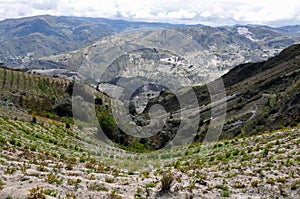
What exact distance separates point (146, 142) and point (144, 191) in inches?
1556

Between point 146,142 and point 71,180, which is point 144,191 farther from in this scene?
point 146,142

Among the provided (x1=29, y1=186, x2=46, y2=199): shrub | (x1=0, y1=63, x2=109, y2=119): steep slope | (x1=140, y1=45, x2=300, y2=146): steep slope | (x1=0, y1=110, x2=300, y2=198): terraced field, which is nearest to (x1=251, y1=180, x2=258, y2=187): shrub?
(x1=0, y1=110, x2=300, y2=198): terraced field

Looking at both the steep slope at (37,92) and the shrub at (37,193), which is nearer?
the shrub at (37,193)

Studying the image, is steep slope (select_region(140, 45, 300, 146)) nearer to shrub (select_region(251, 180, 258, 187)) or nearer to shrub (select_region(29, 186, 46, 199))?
shrub (select_region(251, 180, 258, 187))

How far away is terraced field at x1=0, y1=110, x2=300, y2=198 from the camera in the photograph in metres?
15.8

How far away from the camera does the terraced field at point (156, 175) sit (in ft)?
51.7

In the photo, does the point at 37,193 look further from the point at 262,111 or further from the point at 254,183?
the point at 262,111

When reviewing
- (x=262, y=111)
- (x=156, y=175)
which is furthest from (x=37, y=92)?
(x=156, y=175)

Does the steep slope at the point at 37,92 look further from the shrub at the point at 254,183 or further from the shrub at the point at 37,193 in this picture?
the shrub at the point at 254,183

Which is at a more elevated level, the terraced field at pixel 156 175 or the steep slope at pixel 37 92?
the terraced field at pixel 156 175

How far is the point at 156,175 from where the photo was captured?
66.5 ft

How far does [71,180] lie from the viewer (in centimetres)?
1684

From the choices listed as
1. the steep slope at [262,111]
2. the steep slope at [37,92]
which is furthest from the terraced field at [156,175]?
the steep slope at [37,92]

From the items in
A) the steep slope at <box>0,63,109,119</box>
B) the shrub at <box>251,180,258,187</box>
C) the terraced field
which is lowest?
the steep slope at <box>0,63,109,119</box>
